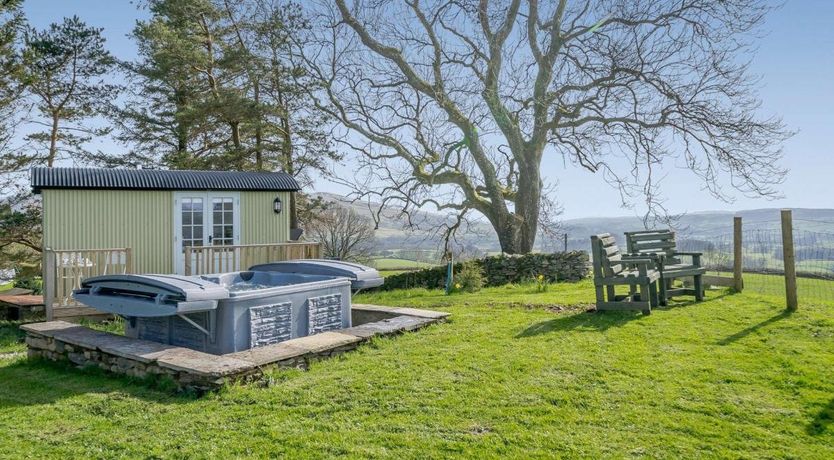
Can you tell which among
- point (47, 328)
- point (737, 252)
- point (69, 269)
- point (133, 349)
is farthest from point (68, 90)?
point (737, 252)

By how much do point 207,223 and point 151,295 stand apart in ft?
16.3

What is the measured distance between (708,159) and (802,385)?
1205cm

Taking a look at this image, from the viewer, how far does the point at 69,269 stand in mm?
8750

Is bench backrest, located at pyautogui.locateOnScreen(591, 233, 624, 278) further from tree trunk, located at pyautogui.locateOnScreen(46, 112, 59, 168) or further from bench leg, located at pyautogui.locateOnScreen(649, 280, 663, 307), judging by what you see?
tree trunk, located at pyautogui.locateOnScreen(46, 112, 59, 168)

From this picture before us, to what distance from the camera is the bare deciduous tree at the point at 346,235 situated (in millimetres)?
23297

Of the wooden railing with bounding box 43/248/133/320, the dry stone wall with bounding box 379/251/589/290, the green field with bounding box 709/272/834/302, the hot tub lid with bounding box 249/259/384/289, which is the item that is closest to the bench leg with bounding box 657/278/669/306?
the green field with bounding box 709/272/834/302

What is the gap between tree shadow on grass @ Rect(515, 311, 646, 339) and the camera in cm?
659

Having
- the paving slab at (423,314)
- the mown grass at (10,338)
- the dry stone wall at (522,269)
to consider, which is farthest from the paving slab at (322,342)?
the dry stone wall at (522,269)

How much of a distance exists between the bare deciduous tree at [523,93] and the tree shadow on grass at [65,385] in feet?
35.9

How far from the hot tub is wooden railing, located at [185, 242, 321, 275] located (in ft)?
9.56

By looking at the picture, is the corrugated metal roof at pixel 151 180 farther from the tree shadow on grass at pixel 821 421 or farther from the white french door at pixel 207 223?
the tree shadow on grass at pixel 821 421

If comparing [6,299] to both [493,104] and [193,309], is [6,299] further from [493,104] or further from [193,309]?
[493,104]

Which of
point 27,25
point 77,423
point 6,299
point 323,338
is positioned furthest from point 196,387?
point 27,25

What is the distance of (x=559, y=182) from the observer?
56.1ft
